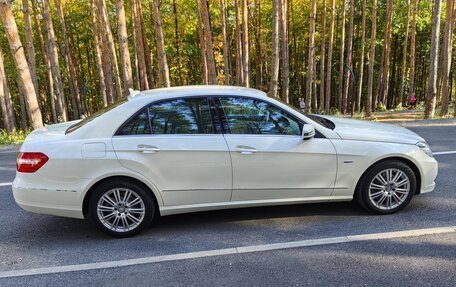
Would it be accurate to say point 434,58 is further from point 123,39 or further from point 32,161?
point 32,161

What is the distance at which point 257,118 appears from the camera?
4359mm

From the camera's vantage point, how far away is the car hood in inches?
177

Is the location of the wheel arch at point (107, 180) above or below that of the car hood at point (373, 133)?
below

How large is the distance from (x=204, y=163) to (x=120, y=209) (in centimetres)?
107

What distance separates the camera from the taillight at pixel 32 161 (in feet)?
13.1

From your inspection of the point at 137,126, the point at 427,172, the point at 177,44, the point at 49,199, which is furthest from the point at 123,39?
the point at 177,44

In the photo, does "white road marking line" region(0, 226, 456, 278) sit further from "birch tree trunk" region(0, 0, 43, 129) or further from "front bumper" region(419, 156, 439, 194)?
"birch tree trunk" region(0, 0, 43, 129)

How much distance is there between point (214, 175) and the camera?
4195mm

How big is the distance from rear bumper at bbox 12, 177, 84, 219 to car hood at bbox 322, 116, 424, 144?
10.3 feet

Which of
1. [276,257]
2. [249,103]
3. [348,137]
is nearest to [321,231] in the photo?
[276,257]

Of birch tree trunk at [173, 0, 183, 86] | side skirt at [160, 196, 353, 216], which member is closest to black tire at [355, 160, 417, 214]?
side skirt at [160, 196, 353, 216]

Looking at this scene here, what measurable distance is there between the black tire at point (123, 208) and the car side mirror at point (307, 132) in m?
1.88

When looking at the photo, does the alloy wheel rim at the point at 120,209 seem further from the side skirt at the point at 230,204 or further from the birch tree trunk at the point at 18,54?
the birch tree trunk at the point at 18,54

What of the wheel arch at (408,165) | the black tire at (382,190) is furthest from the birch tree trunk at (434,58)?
the black tire at (382,190)
